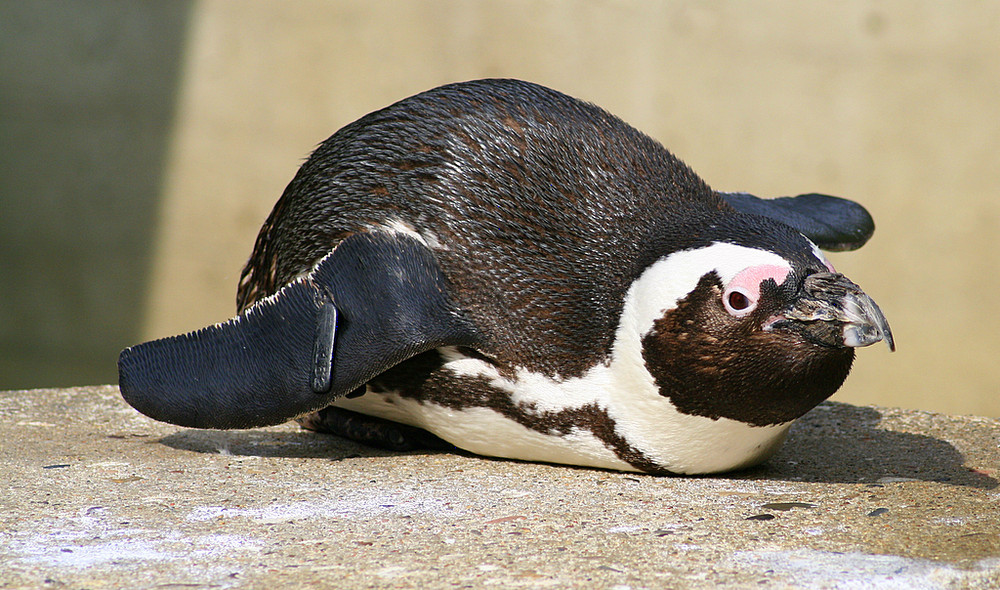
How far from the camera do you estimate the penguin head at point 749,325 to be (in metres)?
2.39

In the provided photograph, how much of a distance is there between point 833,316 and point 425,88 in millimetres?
4771

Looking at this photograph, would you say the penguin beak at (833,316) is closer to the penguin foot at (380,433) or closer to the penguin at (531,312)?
the penguin at (531,312)

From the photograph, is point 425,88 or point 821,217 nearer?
point 821,217

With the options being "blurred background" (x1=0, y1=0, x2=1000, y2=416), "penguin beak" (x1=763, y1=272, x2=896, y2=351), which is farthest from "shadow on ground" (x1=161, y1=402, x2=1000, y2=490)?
"blurred background" (x1=0, y1=0, x2=1000, y2=416)

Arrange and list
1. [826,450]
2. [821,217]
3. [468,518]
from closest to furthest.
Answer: [468,518] < [826,450] < [821,217]

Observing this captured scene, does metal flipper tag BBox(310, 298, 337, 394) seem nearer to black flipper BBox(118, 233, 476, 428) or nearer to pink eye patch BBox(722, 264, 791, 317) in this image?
black flipper BBox(118, 233, 476, 428)

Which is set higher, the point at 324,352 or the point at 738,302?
the point at 738,302

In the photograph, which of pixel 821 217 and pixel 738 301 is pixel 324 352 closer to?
pixel 738 301

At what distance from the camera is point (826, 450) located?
126 inches

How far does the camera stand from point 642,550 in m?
2.12

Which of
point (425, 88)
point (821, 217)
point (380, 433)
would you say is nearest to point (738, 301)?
point (380, 433)

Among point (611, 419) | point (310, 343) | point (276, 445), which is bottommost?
point (276, 445)

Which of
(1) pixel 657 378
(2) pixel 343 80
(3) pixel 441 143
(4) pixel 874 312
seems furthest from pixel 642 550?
(2) pixel 343 80

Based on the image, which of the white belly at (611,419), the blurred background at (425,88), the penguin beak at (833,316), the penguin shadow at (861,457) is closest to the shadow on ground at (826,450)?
the penguin shadow at (861,457)
